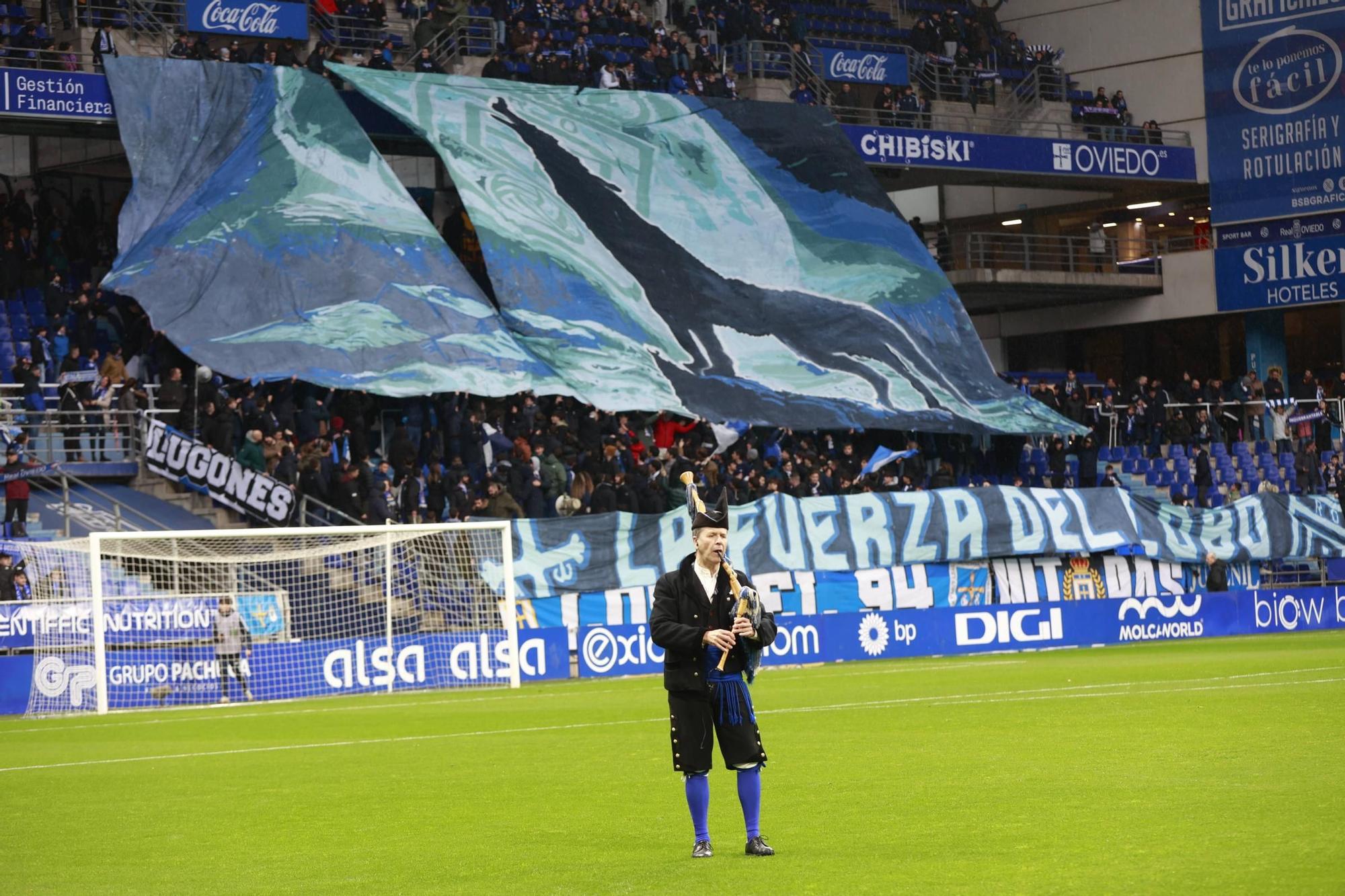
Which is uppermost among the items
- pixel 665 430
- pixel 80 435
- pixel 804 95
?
pixel 804 95

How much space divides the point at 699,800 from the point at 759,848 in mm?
413

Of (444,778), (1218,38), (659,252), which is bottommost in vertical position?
(444,778)

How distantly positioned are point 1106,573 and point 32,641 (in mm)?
20981

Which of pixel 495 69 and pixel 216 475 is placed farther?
pixel 495 69

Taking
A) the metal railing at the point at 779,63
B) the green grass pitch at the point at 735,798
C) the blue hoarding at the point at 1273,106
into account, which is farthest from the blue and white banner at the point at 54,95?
the blue hoarding at the point at 1273,106

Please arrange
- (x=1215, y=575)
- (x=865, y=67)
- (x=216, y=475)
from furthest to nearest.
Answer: (x=865, y=67) < (x=1215, y=575) < (x=216, y=475)

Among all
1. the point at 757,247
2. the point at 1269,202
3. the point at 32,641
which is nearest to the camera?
the point at 32,641

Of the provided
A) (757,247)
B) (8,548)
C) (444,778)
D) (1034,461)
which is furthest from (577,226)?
(444,778)

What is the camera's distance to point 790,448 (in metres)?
41.4

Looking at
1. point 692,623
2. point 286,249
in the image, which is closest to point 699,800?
point 692,623

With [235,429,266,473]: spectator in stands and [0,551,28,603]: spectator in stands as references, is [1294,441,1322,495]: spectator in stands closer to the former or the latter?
[235,429,266,473]: spectator in stands

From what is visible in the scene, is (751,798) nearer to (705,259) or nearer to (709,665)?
(709,665)

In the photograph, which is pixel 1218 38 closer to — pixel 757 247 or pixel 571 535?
pixel 757 247

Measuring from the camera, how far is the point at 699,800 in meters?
10.4
